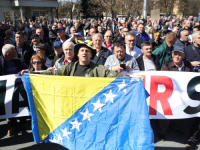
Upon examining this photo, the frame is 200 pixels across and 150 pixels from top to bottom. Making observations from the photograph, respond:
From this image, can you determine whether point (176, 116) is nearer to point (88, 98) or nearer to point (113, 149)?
point (113, 149)

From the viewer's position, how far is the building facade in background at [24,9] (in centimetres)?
3088

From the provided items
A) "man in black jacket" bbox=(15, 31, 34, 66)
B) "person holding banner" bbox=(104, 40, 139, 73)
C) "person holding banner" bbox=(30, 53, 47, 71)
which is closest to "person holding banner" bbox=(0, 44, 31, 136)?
"person holding banner" bbox=(30, 53, 47, 71)

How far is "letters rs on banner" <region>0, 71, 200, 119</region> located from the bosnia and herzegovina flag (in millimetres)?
751

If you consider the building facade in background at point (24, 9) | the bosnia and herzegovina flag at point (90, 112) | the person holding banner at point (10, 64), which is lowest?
the bosnia and herzegovina flag at point (90, 112)

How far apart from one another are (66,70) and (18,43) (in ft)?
9.95

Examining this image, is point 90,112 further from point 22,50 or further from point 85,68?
point 22,50

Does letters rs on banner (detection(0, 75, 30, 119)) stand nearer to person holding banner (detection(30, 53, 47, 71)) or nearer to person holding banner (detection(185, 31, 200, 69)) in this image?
person holding banner (detection(30, 53, 47, 71))

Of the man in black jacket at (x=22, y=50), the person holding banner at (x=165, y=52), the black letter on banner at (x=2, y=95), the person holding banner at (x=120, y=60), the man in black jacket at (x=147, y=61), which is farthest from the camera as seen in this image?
the man in black jacket at (x=22, y=50)

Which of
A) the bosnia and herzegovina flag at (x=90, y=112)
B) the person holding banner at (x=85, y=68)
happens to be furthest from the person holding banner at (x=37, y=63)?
the bosnia and herzegovina flag at (x=90, y=112)

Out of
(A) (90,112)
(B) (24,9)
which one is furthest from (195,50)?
(B) (24,9)

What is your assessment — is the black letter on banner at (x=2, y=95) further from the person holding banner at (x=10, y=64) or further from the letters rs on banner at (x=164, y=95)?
the person holding banner at (x=10, y=64)

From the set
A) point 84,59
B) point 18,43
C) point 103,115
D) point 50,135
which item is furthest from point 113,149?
point 18,43

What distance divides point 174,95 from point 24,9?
121 feet

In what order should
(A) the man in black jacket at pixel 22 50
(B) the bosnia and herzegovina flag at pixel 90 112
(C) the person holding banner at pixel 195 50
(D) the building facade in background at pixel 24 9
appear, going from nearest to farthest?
1. (B) the bosnia and herzegovina flag at pixel 90 112
2. (C) the person holding banner at pixel 195 50
3. (A) the man in black jacket at pixel 22 50
4. (D) the building facade in background at pixel 24 9
